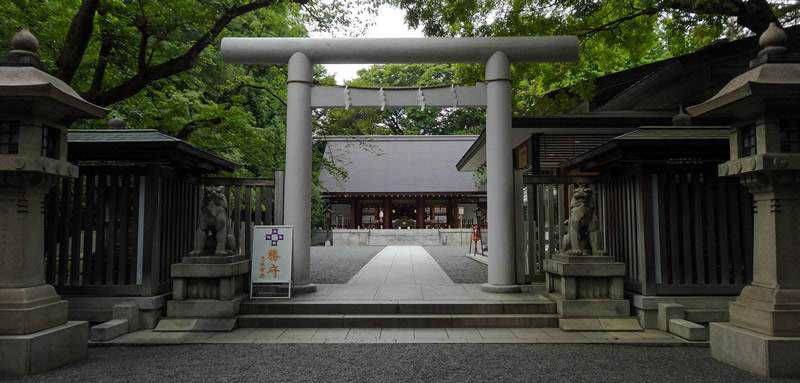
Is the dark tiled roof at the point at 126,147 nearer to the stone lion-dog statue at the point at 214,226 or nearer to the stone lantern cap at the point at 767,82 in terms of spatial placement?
the stone lion-dog statue at the point at 214,226

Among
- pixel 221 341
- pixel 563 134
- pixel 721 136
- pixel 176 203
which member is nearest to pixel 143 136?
pixel 176 203

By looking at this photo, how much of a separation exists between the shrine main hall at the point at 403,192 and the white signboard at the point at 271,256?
67.3 ft

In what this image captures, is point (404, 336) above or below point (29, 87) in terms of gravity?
below

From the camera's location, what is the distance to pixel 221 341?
5.44m

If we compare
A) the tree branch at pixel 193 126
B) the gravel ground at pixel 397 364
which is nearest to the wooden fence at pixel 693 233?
the gravel ground at pixel 397 364

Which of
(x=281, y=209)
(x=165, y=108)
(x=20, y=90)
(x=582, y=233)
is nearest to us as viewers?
(x=20, y=90)

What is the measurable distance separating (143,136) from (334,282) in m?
4.10

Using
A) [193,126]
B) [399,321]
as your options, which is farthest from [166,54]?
[399,321]

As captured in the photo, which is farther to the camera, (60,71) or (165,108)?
(165,108)

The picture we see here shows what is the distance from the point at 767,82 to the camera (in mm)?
4000

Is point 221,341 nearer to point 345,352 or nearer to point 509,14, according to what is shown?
point 345,352

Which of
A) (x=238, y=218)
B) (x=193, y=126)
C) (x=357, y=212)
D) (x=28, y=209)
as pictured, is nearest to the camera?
(x=28, y=209)

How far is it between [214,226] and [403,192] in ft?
73.6

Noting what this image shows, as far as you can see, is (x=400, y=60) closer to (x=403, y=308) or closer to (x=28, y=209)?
(x=403, y=308)
